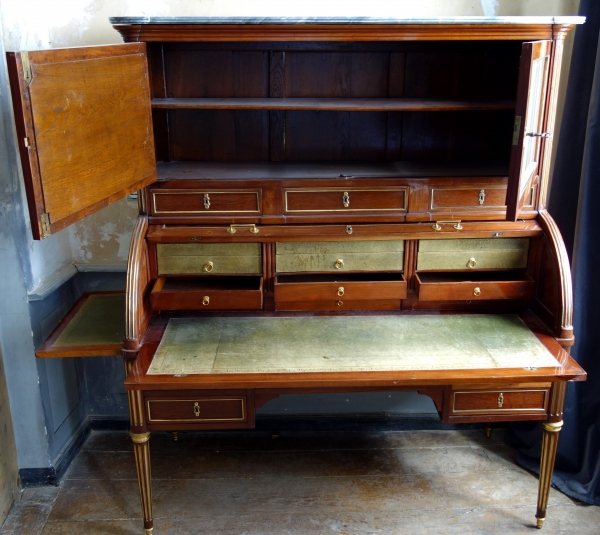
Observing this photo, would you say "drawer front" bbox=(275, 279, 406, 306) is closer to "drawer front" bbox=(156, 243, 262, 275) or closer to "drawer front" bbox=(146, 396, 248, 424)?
"drawer front" bbox=(156, 243, 262, 275)

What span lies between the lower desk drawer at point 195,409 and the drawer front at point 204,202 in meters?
0.69

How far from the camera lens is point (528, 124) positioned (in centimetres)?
206

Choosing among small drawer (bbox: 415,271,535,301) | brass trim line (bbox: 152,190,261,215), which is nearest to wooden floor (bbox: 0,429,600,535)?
small drawer (bbox: 415,271,535,301)

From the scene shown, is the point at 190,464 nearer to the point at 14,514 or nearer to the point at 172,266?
the point at 14,514

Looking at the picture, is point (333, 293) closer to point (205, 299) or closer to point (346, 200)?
point (346, 200)

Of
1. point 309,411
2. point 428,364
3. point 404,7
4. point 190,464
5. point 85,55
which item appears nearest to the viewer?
point 85,55

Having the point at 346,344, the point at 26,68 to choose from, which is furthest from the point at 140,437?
the point at 26,68

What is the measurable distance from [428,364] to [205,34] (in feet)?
4.52

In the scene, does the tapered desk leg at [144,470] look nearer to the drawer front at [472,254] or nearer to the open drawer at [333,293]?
the open drawer at [333,293]

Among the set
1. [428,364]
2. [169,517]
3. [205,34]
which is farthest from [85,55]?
[169,517]

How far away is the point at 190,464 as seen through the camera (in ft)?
9.26

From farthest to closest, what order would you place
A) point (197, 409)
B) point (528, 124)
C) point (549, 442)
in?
1. point (549, 442)
2. point (197, 409)
3. point (528, 124)

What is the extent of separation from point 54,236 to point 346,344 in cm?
135

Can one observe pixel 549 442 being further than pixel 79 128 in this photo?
Yes
